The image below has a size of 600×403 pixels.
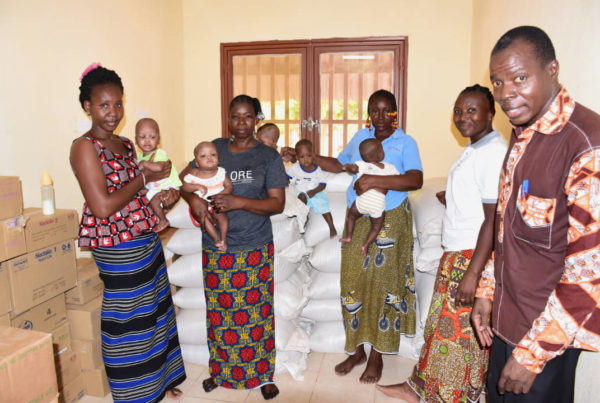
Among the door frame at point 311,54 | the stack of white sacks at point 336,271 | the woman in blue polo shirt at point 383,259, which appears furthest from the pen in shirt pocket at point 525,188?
the door frame at point 311,54

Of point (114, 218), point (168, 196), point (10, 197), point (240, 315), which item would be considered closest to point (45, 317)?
point (10, 197)

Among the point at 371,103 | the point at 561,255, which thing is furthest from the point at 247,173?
the point at 561,255

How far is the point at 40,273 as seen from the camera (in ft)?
7.43

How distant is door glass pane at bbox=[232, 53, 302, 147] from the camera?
485 centimetres

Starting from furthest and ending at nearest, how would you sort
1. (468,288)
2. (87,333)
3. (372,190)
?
(87,333) → (372,190) → (468,288)

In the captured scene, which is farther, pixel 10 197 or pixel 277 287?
pixel 277 287

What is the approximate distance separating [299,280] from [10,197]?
1835 millimetres

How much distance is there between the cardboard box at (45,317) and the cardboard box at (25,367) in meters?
0.97

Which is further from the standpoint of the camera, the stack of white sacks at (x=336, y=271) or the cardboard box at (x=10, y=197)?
the stack of white sacks at (x=336, y=271)

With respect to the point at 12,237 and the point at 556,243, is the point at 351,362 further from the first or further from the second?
the point at 12,237

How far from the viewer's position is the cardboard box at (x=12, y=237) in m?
2.05

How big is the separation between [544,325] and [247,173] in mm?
1589

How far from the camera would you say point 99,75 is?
1.93m

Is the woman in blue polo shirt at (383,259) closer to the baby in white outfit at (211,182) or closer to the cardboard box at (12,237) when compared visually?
the baby in white outfit at (211,182)
